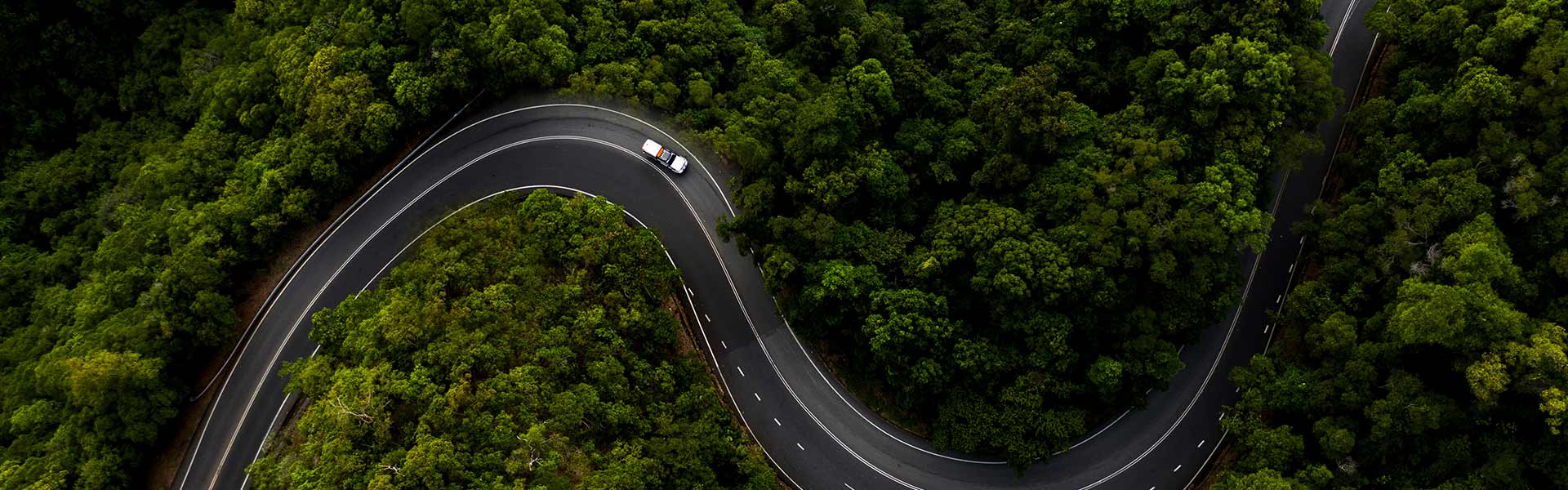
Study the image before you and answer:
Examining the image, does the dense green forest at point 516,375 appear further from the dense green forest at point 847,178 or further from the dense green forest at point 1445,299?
the dense green forest at point 1445,299

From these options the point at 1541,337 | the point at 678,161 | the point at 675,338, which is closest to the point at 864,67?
the point at 678,161

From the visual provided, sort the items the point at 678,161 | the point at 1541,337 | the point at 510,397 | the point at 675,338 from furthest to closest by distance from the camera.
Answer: the point at 678,161
the point at 675,338
the point at 510,397
the point at 1541,337

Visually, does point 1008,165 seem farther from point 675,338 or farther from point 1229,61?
point 675,338

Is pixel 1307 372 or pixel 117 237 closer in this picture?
pixel 1307 372

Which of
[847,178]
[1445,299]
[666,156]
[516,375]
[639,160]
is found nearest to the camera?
[1445,299]

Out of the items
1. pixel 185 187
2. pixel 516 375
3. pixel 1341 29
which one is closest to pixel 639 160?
pixel 516 375

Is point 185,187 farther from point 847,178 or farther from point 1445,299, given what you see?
point 1445,299

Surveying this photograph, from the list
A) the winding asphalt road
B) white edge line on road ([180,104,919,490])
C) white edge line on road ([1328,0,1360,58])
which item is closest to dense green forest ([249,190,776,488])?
the winding asphalt road
